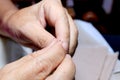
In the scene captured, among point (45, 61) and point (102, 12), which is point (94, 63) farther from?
point (102, 12)

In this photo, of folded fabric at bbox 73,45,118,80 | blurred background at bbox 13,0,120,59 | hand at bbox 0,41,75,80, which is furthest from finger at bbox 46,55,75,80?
blurred background at bbox 13,0,120,59

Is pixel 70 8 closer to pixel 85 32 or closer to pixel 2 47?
pixel 85 32

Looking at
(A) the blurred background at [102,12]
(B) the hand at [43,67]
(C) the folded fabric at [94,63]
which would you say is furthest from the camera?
(A) the blurred background at [102,12]

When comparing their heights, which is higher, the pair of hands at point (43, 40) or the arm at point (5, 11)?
the pair of hands at point (43, 40)

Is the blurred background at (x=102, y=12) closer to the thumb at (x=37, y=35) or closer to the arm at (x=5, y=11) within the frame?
the arm at (x=5, y=11)

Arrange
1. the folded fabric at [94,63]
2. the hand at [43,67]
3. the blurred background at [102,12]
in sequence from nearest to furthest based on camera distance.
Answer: the hand at [43,67] → the folded fabric at [94,63] → the blurred background at [102,12]

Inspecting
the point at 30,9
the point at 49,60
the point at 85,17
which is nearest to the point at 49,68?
the point at 49,60

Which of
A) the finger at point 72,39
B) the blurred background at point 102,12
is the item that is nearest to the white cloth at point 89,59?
the finger at point 72,39
